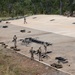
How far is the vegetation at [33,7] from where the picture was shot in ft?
225

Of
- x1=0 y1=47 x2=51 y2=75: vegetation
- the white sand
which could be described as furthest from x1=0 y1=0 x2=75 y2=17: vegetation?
x1=0 y1=47 x2=51 y2=75: vegetation

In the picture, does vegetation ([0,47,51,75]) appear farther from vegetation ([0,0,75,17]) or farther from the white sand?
vegetation ([0,0,75,17])

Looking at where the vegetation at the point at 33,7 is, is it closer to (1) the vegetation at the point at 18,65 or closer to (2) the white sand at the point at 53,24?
(2) the white sand at the point at 53,24

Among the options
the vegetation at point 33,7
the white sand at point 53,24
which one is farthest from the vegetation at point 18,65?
the vegetation at point 33,7

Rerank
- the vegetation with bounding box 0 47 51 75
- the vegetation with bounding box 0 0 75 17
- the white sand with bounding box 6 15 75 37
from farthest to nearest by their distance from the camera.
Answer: the vegetation with bounding box 0 0 75 17, the white sand with bounding box 6 15 75 37, the vegetation with bounding box 0 47 51 75

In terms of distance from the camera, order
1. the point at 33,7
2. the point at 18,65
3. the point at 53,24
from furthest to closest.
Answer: the point at 33,7
the point at 53,24
the point at 18,65

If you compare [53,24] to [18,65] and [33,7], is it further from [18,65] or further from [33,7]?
[18,65]

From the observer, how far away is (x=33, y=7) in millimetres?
72000

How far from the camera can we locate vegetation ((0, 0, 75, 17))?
68700mm

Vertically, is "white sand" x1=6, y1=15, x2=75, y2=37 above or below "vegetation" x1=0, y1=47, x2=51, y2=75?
below

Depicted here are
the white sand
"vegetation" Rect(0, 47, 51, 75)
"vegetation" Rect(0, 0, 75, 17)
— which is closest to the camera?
"vegetation" Rect(0, 47, 51, 75)

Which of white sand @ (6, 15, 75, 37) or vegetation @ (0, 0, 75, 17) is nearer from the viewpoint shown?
white sand @ (6, 15, 75, 37)

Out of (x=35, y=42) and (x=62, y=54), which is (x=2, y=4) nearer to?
(x=35, y=42)

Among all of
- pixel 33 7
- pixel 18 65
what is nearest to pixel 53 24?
pixel 33 7
